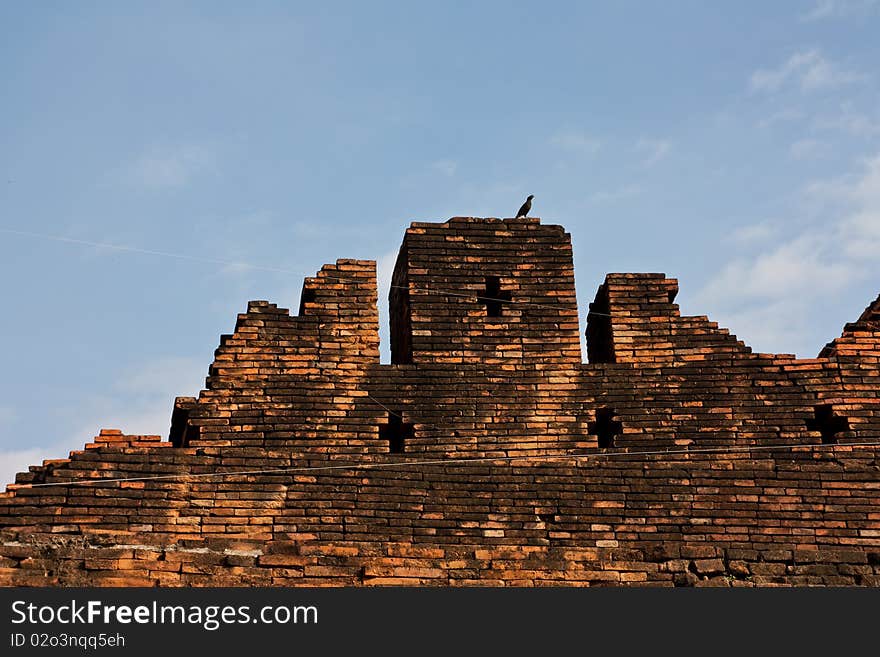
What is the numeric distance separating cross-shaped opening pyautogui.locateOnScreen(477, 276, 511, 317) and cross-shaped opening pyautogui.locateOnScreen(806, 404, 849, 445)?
2.62m

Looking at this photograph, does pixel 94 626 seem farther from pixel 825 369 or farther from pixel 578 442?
pixel 825 369

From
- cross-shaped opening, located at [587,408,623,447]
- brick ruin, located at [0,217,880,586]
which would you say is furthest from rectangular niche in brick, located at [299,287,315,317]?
cross-shaped opening, located at [587,408,623,447]

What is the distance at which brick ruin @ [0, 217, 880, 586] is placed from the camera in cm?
1377

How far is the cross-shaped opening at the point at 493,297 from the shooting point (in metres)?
15.4

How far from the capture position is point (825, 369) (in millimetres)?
15117

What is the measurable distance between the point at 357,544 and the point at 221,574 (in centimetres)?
102

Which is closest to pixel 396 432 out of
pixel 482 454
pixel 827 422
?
pixel 482 454

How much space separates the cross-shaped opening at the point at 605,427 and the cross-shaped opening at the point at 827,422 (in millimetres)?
1523

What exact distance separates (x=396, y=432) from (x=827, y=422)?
3.40 m

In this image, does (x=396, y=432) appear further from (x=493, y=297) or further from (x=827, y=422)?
(x=827, y=422)

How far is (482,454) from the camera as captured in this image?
47.5 ft

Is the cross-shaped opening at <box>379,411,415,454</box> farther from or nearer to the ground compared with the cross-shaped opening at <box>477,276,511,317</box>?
nearer to the ground

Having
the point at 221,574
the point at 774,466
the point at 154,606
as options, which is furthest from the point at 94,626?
the point at 774,466

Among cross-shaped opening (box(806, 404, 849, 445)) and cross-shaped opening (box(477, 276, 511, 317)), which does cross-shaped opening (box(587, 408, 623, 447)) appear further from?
cross-shaped opening (box(806, 404, 849, 445))
